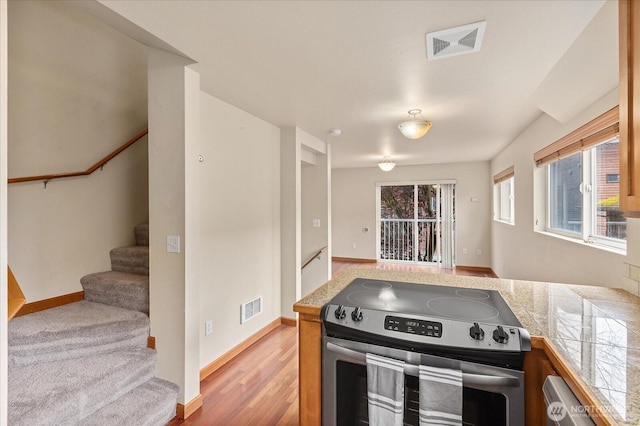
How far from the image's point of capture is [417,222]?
703 cm

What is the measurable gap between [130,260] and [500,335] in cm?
289

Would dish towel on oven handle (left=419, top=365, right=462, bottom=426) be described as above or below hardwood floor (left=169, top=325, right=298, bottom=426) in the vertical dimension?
above

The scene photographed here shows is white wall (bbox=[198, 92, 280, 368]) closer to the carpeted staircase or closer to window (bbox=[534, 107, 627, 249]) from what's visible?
the carpeted staircase

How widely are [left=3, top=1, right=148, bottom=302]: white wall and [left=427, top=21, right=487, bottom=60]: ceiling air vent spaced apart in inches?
115

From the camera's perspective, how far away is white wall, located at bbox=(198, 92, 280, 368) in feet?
8.19

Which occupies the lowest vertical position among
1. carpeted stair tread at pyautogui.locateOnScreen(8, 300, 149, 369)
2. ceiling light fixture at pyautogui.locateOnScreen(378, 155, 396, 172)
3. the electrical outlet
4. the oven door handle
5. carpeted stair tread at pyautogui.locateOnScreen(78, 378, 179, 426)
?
carpeted stair tread at pyautogui.locateOnScreen(78, 378, 179, 426)

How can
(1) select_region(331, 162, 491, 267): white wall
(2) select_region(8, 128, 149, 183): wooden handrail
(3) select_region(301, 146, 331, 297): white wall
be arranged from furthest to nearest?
(1) select_region(331, 162, 491, 267): white wall
(3) select_region(301, 146, 331, 297): white wall
(2) select_region(8, 128, 149, 183): wooden handrail

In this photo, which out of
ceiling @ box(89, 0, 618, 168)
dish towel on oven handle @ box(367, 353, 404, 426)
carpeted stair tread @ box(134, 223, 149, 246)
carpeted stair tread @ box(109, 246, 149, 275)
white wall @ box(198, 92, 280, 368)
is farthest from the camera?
carpeted stair tread @ box(134, 223, 149, 246)

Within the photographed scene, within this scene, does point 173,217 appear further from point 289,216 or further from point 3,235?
point 289,216

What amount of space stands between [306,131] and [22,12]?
2.64m

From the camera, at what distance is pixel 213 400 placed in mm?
2148

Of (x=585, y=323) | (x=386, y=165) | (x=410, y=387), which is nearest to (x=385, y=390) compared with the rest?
(x=410, y=387)

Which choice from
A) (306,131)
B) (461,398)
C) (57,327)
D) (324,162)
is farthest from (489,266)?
(57,327)

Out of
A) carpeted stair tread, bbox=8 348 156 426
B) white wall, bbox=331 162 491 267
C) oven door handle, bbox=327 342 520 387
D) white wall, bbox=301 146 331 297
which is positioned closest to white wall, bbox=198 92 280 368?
carpeted stair tread, bbox=8 348 156 426
